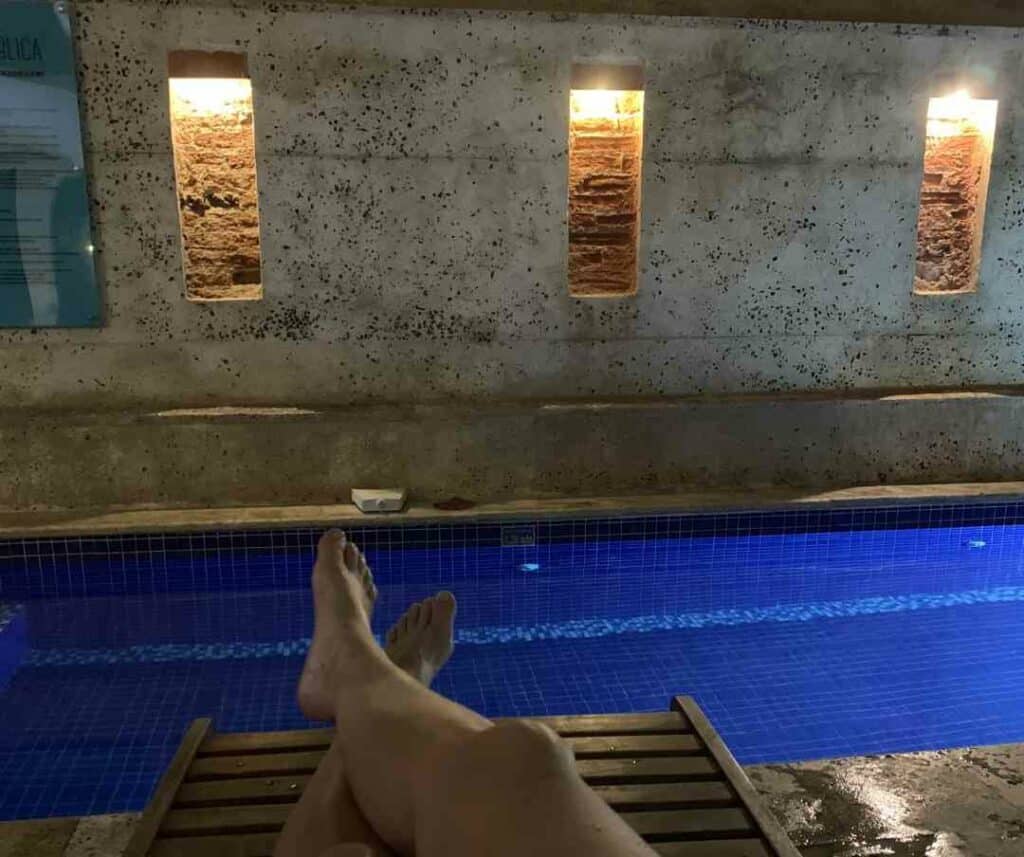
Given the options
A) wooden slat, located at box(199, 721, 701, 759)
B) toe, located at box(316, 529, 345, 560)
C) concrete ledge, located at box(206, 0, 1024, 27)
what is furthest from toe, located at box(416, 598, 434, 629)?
concrete ledge, located at box(206, 0, 1024, 27)

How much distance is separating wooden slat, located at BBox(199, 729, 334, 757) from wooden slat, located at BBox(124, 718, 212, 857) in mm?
32

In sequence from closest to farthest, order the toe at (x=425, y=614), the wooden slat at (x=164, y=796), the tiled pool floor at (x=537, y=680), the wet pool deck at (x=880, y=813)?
the wooden slat at (x=164, y=796), the wet pool deck at (x=880, y=813), the toe at (x=425, y=614), the tiled pool floor at (x=537, y=680)

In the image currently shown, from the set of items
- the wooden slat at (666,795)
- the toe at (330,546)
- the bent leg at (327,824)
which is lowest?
the wooden slat at (666,795)

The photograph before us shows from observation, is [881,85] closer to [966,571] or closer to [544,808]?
[966,571]

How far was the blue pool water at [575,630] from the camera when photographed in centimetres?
321

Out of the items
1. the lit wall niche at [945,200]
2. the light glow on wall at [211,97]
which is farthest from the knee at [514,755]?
the lit wall niche at [945,200]

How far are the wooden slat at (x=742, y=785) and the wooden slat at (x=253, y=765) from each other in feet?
3.03

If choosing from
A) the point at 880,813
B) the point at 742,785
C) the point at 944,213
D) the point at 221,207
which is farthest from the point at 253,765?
the point at 944,213

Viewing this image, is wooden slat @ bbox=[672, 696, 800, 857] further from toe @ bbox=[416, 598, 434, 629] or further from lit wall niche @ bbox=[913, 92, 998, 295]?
lit wall niche @ bbox=[913, 92, 998, 295]

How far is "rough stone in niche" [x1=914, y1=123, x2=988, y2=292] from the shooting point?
6.20m

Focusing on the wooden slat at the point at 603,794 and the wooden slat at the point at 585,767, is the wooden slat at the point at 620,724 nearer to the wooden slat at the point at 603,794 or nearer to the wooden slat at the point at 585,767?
the wooden slat at the point at 585,767

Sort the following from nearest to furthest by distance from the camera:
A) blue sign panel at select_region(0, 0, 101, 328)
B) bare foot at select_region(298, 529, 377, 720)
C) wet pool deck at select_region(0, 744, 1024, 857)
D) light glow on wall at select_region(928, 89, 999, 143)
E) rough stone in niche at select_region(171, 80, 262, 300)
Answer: bare foot at select_region(298, 529, 377, 720) → wet pool deck at select_region(0, 744, 1024, 857) → blue sign panel at select_region(0, 0, 101, 328) → light glow on wall at select_region(928, 89, 999, 143) → rough stone in niche at select_region(171, 80, 262, 300)

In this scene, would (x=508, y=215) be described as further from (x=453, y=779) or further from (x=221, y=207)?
(x=453, y=779)

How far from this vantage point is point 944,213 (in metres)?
6.35
